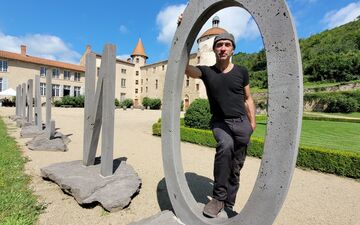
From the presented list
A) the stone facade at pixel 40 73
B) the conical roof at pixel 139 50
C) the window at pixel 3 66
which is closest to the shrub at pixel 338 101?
the stone facade at pixel 40 73

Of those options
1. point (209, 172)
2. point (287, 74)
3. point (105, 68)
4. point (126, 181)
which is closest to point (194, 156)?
point (209, 172)

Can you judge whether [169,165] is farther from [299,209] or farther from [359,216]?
[359,216]

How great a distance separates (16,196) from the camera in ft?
12.9

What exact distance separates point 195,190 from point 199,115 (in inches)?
246

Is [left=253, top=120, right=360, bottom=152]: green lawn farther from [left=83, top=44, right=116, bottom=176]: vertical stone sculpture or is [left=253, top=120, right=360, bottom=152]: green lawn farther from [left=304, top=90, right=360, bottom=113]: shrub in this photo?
[left=304, top=90, right=360, bottom=113]: shrub

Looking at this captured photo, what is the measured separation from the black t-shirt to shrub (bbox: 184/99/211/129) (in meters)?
7.79

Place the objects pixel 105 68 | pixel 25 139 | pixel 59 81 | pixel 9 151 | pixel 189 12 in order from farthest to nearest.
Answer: pixel 59 81, pixel 25 139, pixel 9 151, pixel 105 68, pixel 189 12

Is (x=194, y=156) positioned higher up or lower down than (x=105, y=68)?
lower down

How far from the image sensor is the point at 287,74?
189 centimetres

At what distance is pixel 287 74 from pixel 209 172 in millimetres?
4423

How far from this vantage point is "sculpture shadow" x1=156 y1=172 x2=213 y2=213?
4.10 m

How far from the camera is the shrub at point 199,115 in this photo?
10695 mm

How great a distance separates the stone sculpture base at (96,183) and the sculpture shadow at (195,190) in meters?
0.45

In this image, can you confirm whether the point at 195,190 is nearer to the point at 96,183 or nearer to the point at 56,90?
the point at 96,183
